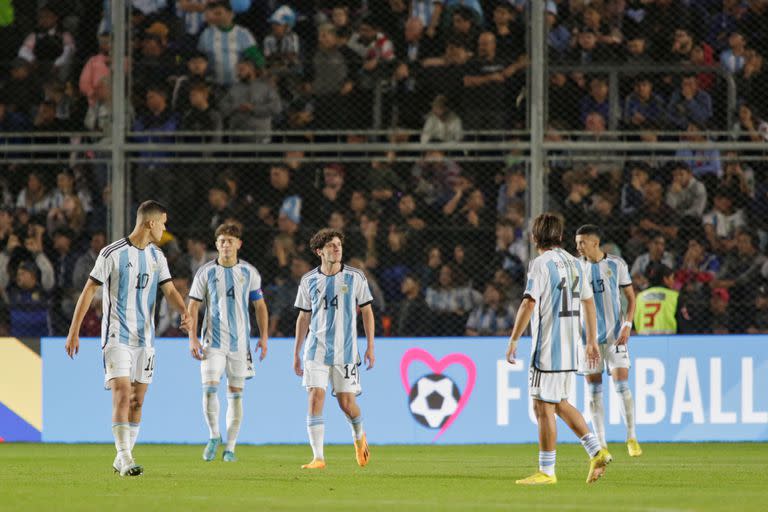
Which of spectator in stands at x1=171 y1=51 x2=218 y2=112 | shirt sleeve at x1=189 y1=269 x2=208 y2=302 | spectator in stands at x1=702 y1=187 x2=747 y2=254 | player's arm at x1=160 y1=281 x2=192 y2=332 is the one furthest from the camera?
spectator in stands at x1=171 y1=51 x2=218 y2=112

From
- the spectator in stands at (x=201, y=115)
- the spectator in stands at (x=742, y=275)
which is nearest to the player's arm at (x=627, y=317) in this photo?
the spectator in stands at (x=742, y=275)

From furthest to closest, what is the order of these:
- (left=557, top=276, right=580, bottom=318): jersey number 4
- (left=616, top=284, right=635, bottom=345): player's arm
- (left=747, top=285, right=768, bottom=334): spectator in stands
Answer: (left=747, top=285, right=768, bottom=334): spectator in stands → (left=616, top=284, right=635, bottom=345): player's arm → (left=557, top=276, right=580, bottom=318): jersey number 4

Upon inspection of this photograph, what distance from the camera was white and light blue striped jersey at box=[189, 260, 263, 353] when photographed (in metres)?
11.9

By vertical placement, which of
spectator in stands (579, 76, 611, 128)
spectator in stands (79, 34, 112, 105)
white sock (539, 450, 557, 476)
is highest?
spectator in stands (79, 34, 112, 105)

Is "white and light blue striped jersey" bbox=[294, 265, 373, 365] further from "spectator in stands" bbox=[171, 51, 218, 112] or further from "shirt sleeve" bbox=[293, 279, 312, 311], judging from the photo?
"spectator in stands" bbox=[171, 51, 218, 112]

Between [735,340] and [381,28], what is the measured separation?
18.4 ft

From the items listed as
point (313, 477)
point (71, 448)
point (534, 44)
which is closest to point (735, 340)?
point (534, 44)

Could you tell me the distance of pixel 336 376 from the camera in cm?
1106

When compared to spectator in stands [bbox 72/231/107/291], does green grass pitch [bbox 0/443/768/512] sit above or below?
below

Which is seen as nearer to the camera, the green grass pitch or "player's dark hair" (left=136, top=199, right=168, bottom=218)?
the green grass pitch

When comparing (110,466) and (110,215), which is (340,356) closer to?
(110,466)

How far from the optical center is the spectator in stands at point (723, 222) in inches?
587

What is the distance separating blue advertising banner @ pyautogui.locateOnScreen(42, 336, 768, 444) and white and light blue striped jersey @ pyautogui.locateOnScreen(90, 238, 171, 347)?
14.3 ft

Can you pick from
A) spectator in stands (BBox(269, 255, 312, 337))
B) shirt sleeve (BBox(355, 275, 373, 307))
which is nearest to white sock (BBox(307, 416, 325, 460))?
shirt sleeve (BBox(355, 275, 373, 307))
